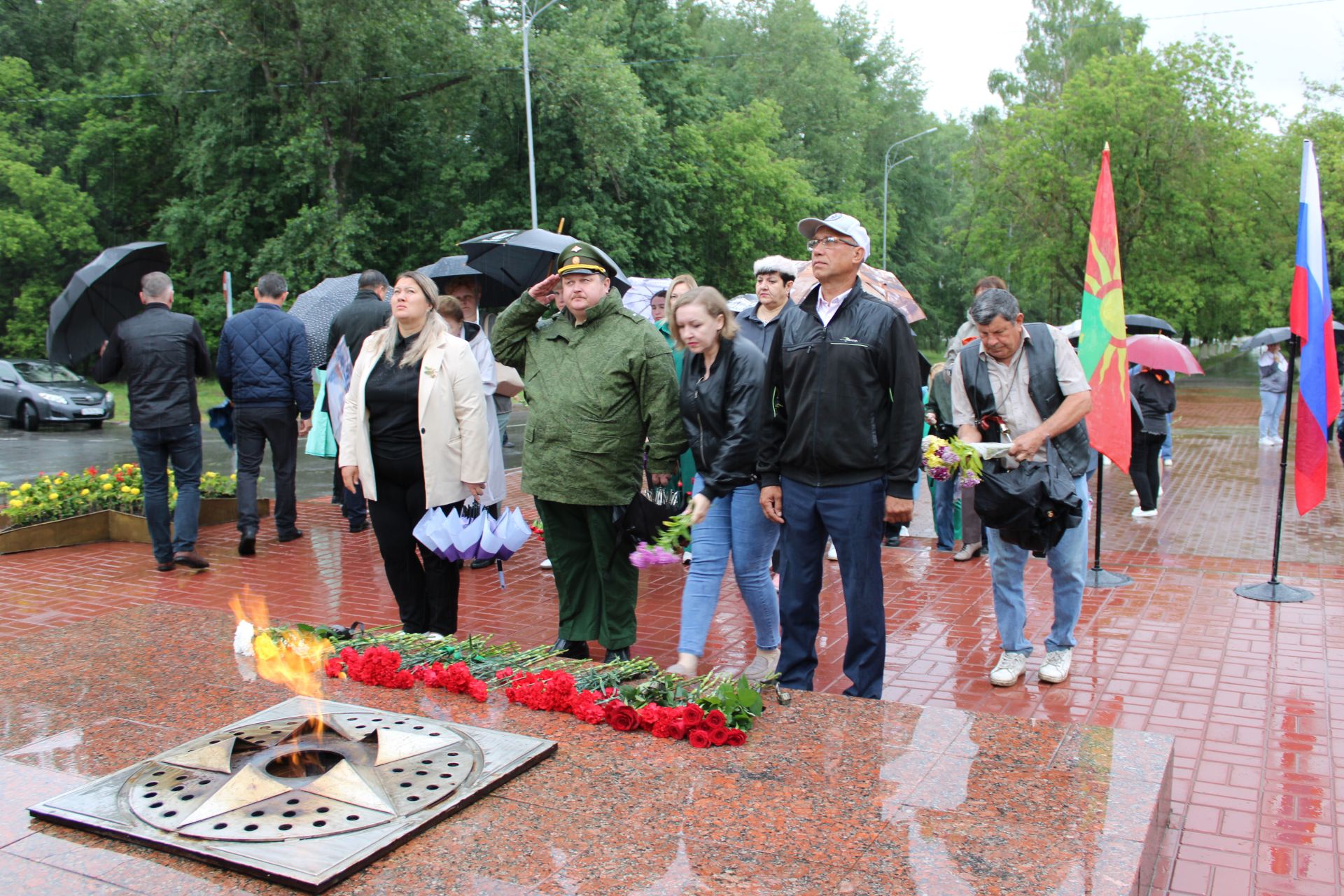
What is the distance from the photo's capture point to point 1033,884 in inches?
99.3

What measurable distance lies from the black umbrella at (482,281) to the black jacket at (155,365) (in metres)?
2.03

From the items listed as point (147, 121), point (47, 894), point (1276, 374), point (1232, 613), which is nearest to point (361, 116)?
point (147, 121)

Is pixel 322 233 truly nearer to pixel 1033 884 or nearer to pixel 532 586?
pixel 532 586

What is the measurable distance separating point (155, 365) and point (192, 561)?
1.28 meters

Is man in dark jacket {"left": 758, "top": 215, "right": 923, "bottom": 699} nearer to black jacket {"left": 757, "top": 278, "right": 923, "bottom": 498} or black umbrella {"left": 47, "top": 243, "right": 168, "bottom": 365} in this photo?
black jacket {"left": 757, "top": 278, "right": 923, "bottom": 498}

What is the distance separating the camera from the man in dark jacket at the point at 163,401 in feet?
22.9

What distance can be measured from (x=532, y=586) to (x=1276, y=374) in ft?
42.6

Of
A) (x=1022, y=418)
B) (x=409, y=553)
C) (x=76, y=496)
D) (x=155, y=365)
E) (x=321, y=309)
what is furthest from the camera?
(x=321, y=309)

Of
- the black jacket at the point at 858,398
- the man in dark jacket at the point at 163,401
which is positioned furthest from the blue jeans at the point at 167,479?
the black jacket at the point at 858,398

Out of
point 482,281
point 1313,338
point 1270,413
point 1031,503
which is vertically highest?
point 482,281

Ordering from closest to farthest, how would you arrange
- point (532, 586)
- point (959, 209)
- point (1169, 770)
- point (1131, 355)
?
point (1169, 770) < point (532, 586) < point (1131, 355) < point (959, 209)

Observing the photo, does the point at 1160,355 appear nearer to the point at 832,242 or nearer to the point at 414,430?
the point at 832,242

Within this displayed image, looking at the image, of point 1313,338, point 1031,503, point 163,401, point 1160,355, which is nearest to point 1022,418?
point 1031,503

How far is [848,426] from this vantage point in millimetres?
4090
